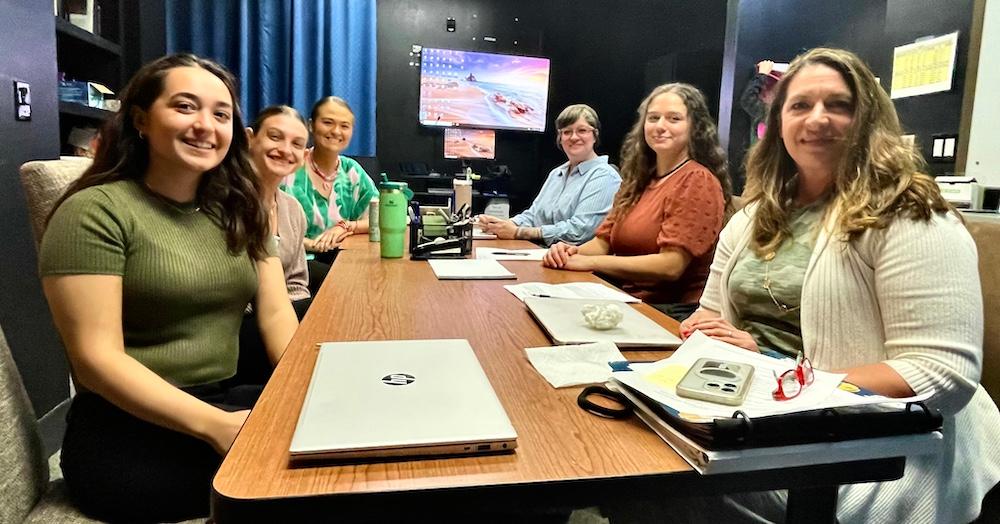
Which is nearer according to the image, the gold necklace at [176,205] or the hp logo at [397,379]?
the hp logo at [397,379]

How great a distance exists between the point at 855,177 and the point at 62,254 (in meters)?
1.41

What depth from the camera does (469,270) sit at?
5.69ft

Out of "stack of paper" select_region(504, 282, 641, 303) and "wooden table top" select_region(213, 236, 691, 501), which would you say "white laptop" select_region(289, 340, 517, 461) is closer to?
"wooden table top" select_region(213, 236, 691, 501)

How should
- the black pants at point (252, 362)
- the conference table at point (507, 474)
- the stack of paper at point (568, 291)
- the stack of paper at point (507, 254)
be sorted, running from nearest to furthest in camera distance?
the conference table at point (507, 474) → the stack of paper at point (568, 291) → the black pants at point (252, 362) → the stack of paper at point (507, 254)

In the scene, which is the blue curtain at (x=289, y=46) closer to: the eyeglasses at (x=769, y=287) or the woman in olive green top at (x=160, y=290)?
the woman in olive green top at (x=160, y=290)

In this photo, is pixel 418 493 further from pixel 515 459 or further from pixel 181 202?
pixel 181 202

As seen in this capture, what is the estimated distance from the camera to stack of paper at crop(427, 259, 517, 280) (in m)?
1.64

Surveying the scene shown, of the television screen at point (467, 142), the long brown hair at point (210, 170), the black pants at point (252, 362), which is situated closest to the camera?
the long brown hair at point (210, 170)

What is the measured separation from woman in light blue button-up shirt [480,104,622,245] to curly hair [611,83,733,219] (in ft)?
1.60

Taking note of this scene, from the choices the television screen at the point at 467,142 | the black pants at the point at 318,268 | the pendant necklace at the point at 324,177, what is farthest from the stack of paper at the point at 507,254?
the television screen at the point at 467,142

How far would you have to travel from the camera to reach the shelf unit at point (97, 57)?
8.62 ft

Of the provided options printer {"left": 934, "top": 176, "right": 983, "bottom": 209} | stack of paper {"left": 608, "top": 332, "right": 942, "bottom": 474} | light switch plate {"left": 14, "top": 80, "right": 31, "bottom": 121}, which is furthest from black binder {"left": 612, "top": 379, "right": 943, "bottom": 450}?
light switch plate {"left": 14, "top": 80, "right": 31, "bottom": 121}

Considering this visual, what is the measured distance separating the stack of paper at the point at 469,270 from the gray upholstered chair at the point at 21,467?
91 centimetres

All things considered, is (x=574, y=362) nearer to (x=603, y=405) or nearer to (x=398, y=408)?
(x=603, y=405)
